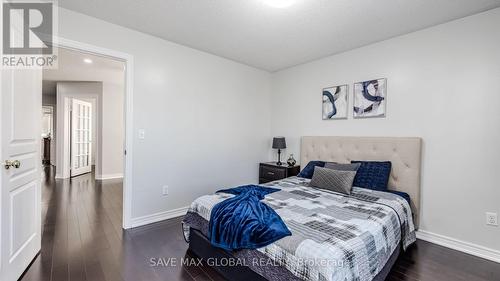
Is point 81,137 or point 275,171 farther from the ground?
point 81,137

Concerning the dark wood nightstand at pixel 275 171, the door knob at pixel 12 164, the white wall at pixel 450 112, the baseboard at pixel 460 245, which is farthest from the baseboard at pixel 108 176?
the baseboard at pixel 460 245

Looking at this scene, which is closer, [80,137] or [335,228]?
[335,228]

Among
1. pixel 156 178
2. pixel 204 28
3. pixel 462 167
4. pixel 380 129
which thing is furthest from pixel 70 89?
pixel 462 167

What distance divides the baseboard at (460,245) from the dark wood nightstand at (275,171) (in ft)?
6.01

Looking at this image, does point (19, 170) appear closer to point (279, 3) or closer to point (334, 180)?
point (279, 3)

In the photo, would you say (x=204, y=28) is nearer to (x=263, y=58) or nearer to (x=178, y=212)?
(x=263, y=58)

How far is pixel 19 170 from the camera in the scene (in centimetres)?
182

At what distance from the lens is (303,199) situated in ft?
7.61

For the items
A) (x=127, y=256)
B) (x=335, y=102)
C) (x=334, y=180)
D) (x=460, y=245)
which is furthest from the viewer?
(x=335, y=102)

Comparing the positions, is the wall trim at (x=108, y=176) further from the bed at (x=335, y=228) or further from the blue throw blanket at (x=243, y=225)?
the blue throw blanket at (x=243, y=225)

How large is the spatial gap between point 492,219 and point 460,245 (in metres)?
0.41

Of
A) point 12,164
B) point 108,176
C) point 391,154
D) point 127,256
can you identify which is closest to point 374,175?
point 391,154

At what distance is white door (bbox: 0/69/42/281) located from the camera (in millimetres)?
1600

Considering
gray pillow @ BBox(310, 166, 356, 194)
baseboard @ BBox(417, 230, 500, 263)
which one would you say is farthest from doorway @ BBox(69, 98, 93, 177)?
baseboard @ BBox(417, 230, 500, 263)
